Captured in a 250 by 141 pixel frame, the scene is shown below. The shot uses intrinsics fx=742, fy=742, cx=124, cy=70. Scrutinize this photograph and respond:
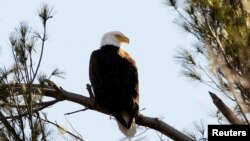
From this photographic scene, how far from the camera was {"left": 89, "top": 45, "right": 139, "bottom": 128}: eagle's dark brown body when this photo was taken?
4.33 m

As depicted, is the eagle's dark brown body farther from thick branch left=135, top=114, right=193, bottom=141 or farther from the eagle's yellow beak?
the eagle's yellow beak

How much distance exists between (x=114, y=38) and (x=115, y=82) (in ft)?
3.11

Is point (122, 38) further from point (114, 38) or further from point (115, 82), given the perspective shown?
point (115, 82)

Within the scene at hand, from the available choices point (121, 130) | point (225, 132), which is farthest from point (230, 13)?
point (121, 130)

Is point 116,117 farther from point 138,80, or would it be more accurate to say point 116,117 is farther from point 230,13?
point 230,13

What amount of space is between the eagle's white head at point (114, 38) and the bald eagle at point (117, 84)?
0.31 metres

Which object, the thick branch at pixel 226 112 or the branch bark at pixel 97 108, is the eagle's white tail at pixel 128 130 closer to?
the branch bark at pixel 97 108

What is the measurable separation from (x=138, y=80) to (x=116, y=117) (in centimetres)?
43

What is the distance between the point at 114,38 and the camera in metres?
5.47

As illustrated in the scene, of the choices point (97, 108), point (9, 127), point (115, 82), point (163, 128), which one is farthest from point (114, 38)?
point (9, 127)

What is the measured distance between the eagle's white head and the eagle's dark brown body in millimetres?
415

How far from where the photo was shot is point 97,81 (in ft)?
15.1

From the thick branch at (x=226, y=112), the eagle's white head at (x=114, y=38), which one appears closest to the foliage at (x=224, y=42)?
the thick branch at (x=226, y=112)

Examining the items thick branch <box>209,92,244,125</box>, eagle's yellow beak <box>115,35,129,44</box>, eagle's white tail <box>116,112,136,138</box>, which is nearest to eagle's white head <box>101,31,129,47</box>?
eagle's yellow beak <box>115,35,129,44</box>
